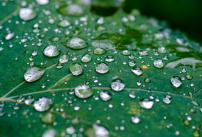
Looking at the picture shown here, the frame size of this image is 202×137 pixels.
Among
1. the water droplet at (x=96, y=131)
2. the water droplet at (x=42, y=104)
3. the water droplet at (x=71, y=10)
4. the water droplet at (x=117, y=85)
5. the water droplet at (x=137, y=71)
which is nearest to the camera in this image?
the water droplet at (x=96, y=131)

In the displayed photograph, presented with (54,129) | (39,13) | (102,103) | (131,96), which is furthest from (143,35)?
(54,129)

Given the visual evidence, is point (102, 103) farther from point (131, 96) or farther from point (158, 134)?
point (158, 134)

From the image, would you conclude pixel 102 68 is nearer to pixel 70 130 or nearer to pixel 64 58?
pixel 64 58

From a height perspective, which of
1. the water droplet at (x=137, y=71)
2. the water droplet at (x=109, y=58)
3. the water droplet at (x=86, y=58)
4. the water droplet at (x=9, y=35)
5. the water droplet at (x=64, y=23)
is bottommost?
the water droplet at (x=9, y=35)

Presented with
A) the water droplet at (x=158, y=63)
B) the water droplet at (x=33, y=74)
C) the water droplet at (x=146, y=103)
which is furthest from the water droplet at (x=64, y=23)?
the water droplet at (x=146, y=103)

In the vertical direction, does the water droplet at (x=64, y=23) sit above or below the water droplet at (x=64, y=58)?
above

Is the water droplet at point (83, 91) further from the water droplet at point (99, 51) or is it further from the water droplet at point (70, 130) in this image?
the water droplet at point (99, 51)
